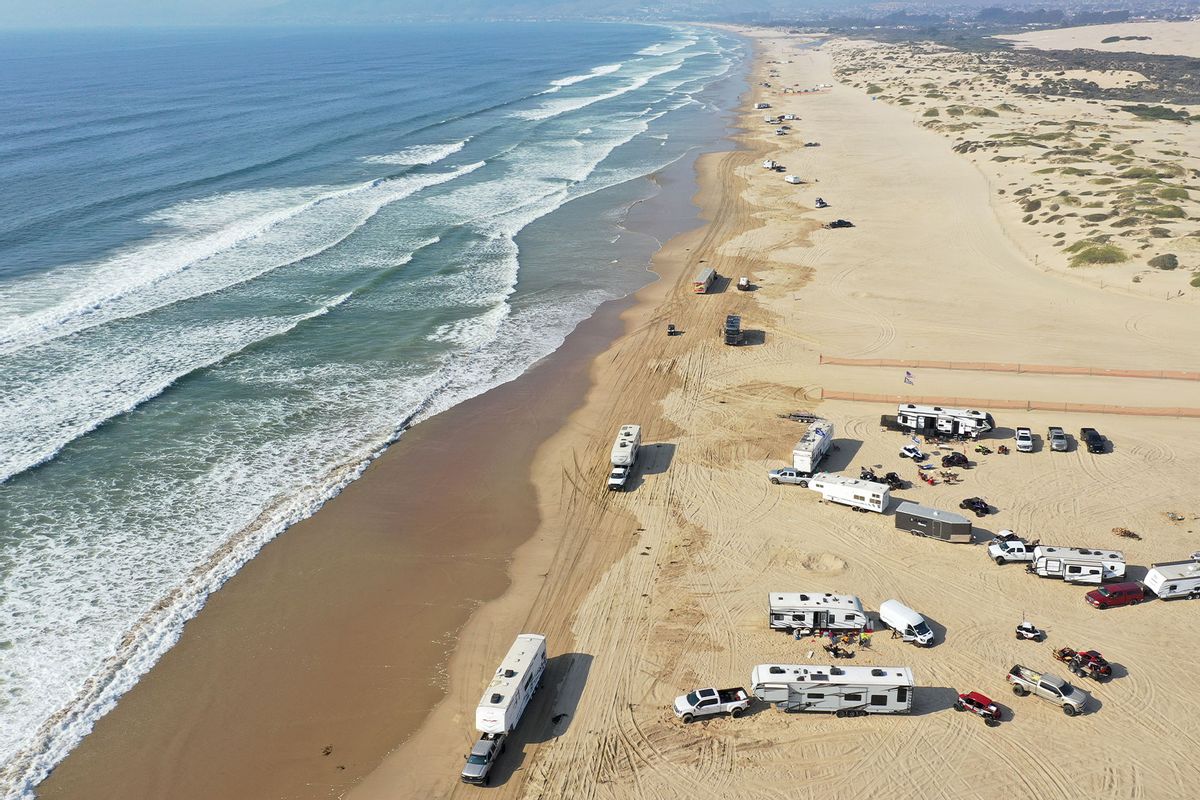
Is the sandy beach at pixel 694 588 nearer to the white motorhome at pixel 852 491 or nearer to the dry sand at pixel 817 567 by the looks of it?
the dry sand at pixel 817 567

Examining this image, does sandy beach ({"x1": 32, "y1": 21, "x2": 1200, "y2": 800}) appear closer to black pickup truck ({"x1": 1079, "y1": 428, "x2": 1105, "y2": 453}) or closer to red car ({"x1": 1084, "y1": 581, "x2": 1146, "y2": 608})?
red car ({"x1": 1084, "y1": 581, "x2": 1146, "y2": 608})

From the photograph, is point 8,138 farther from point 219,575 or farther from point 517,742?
point 517,742

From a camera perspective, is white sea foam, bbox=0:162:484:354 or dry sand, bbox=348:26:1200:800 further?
white sea foam, bbox=0:162:484:354

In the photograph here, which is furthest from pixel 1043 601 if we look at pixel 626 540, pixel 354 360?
pixel 354 360

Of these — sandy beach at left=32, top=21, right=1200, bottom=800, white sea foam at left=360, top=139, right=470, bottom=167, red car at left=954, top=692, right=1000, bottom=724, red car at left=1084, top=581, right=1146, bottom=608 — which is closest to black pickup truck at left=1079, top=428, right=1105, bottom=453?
sandy beach at left=32, top=21, right=1200, bottom=800

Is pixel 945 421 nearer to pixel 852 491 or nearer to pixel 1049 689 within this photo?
pixel 852 491

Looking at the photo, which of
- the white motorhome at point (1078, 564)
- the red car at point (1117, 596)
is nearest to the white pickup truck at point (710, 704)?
the white motorhome at point (1078, 564)

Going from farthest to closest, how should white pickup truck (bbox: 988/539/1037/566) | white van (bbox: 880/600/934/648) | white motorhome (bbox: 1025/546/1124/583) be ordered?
white pickup truck (bbox: 988/539/1037/566) < white motorhome (bbox: 1025/546/1124/583) < white van (bbox: 880/600/934/648)
